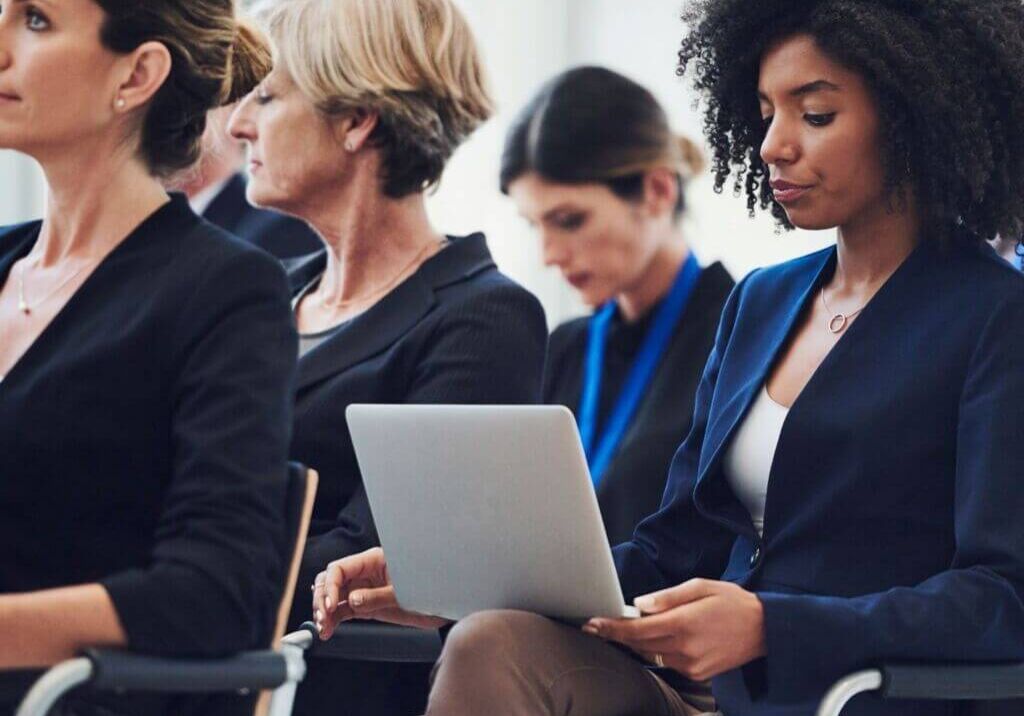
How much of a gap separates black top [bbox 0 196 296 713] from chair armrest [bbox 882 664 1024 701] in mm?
630

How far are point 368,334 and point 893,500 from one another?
0.91m

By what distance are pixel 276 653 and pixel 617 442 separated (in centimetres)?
156

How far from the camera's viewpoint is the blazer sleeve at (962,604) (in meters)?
1.70

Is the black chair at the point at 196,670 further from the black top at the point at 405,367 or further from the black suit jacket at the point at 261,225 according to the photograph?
the black suit jacket at the point at 261,225

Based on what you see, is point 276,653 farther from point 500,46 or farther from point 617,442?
point 500,46

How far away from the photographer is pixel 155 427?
154cm

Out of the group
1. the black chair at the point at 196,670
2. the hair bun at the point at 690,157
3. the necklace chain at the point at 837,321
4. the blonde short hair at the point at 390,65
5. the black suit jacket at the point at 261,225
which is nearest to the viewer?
the black chair at the point at 196,670

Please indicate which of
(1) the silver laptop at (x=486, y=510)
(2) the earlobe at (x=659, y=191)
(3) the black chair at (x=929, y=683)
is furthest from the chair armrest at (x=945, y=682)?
(2) the earlobe at (x=659, y=191)

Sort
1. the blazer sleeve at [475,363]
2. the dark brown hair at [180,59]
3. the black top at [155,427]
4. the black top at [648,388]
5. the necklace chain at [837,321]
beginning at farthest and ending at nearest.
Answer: the black top at [648,388] < the blazer sleeve at [475,363] < the necklace chain at [837,321] < the dark brown hair at [180,59] < the black top at [155,427]

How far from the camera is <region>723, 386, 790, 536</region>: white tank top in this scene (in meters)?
1.96

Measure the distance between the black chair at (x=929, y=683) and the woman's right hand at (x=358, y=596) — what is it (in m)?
0.55

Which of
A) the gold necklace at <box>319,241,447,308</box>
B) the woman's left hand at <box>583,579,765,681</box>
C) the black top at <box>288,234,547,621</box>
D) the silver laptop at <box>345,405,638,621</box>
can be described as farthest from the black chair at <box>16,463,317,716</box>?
the gold necklace at <box>319,241,447,308</box>

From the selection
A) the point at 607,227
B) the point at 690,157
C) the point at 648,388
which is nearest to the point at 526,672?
the point at 648,388

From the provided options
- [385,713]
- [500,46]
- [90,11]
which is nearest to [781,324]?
[385,713]
